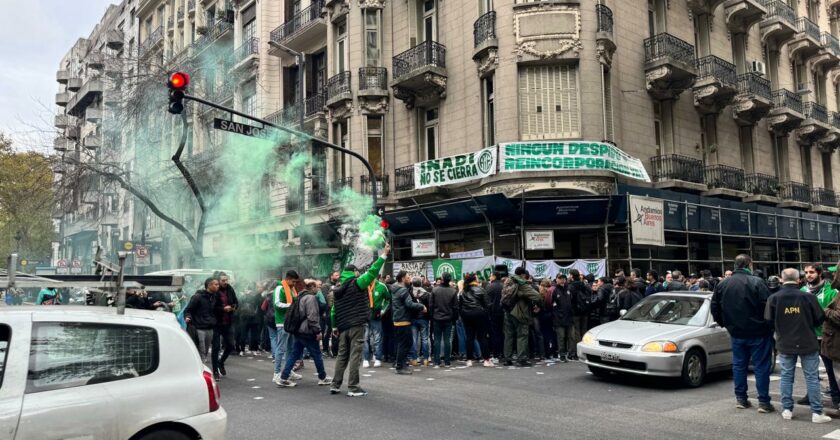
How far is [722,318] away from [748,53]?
21.7 m

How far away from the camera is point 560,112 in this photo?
18.3 m

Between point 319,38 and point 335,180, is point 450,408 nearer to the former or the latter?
point 335,180

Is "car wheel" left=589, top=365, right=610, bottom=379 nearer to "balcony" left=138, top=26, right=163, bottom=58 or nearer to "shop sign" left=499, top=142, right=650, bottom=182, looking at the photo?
"shop sign" left=499, top=142, right=650, bottom=182

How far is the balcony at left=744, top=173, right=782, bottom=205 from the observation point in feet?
76.4

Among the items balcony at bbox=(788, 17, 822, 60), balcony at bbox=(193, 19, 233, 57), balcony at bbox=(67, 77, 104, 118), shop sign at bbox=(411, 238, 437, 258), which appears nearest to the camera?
shop sign at bbox=(411, 238, 437, 258)

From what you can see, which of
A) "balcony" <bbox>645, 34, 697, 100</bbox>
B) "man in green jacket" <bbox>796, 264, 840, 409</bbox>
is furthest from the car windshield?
"balcony" <bbox>645, 34, 697, 100</bbox>

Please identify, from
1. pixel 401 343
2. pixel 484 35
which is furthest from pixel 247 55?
pixel 401 343

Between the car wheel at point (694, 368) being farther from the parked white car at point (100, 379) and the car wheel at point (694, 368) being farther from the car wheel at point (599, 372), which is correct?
the parked white car at point (100, 379)

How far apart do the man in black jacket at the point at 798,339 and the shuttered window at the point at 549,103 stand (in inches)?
455

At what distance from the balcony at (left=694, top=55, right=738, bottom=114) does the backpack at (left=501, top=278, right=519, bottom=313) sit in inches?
552

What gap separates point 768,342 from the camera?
24.8 ft

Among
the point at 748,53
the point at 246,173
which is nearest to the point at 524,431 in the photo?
the point at 246,173

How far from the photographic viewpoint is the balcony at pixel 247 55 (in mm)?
28984

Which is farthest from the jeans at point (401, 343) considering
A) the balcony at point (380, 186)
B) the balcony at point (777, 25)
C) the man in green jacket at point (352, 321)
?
the balcony at point (777, 25)
